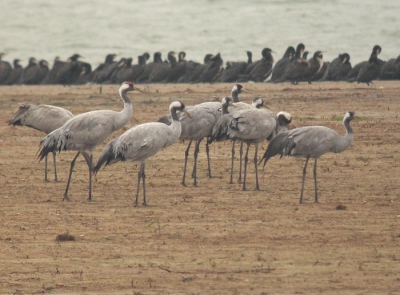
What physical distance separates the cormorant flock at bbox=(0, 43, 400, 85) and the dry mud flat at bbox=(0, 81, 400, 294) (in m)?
10.5

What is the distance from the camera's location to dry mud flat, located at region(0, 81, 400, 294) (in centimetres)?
931

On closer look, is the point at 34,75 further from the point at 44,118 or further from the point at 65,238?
the point at 65,238

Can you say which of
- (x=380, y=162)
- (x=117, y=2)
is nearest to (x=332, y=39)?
(x=117, y=2)

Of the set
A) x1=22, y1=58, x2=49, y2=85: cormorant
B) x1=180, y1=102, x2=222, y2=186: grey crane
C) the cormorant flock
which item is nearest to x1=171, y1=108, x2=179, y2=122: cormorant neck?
x1=180, y1=102, x2=222, y2=186: grey crane

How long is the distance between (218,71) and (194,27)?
27669 mm

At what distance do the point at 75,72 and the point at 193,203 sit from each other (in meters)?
20.7

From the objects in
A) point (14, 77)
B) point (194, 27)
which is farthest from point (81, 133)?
point (194, 27)

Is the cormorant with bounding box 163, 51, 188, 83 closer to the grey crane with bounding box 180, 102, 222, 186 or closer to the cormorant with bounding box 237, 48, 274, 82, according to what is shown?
the cormorant with bounding box 237, 48, 274, 82

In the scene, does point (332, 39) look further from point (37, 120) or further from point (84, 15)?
point (37, 120)

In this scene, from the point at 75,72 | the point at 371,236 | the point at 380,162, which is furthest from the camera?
the point at 75,72

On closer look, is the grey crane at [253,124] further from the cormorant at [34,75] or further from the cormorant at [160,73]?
the cormorant at [34,75]

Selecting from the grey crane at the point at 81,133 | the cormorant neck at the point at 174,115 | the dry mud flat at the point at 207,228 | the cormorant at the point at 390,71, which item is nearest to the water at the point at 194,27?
the cormorant at the point at 390,71

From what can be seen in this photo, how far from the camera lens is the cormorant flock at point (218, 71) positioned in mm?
30341

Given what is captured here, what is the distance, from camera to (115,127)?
14.4 metres
